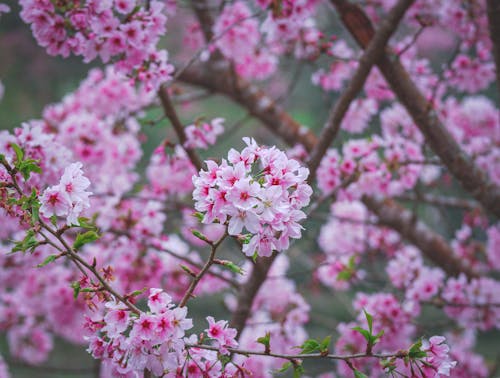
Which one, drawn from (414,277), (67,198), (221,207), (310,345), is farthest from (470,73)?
(67,198)

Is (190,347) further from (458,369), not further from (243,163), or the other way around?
(458,369)

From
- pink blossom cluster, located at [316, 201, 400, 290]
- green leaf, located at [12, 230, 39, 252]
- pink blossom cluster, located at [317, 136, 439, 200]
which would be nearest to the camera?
green leaf, located at [12, 230, 39, 252]

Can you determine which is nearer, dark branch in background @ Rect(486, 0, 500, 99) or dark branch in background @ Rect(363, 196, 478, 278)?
dark branch in background @ Rect(486, 0, 500, 99)

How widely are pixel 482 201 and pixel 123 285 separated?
1.95 m

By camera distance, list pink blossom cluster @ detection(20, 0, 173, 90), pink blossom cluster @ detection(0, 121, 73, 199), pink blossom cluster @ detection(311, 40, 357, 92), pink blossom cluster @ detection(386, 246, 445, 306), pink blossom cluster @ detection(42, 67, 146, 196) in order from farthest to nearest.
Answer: pink blossom cluster @ detection(311, 40, 357, 92) < pink blossom cluster @ detection(42, 67, 146, 196) < pink blossom cluster @ detection(386, 246, 445, 306) < pink blossom cluster @ detection(0, 121, 73, 199) < pink blossom cluster @ detection(20, 0, 173, 90)

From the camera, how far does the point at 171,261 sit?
2908mm

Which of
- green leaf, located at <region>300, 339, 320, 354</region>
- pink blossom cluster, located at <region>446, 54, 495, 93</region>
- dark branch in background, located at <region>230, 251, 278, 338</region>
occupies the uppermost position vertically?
pink blossom cluster, located at <region>446, 54, 495, 93</region>

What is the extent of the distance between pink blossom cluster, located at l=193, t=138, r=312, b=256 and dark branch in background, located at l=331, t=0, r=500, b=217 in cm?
121

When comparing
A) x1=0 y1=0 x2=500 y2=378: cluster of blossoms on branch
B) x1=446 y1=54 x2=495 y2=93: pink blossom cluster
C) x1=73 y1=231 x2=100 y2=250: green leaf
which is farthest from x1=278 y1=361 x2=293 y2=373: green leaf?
x1=446 y1=54 x2=495 y2=93: pink blossom cluster

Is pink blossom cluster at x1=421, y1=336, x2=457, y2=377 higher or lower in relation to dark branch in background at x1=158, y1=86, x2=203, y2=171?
lower

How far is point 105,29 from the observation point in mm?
1652

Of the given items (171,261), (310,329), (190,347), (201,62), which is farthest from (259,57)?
(310,329)

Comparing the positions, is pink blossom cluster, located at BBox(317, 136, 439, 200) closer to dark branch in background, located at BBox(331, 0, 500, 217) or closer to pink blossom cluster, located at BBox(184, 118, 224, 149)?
dark branch in background, located at BBox(331, 0, 500, 217)

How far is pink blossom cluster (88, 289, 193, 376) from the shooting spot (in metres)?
1.05
